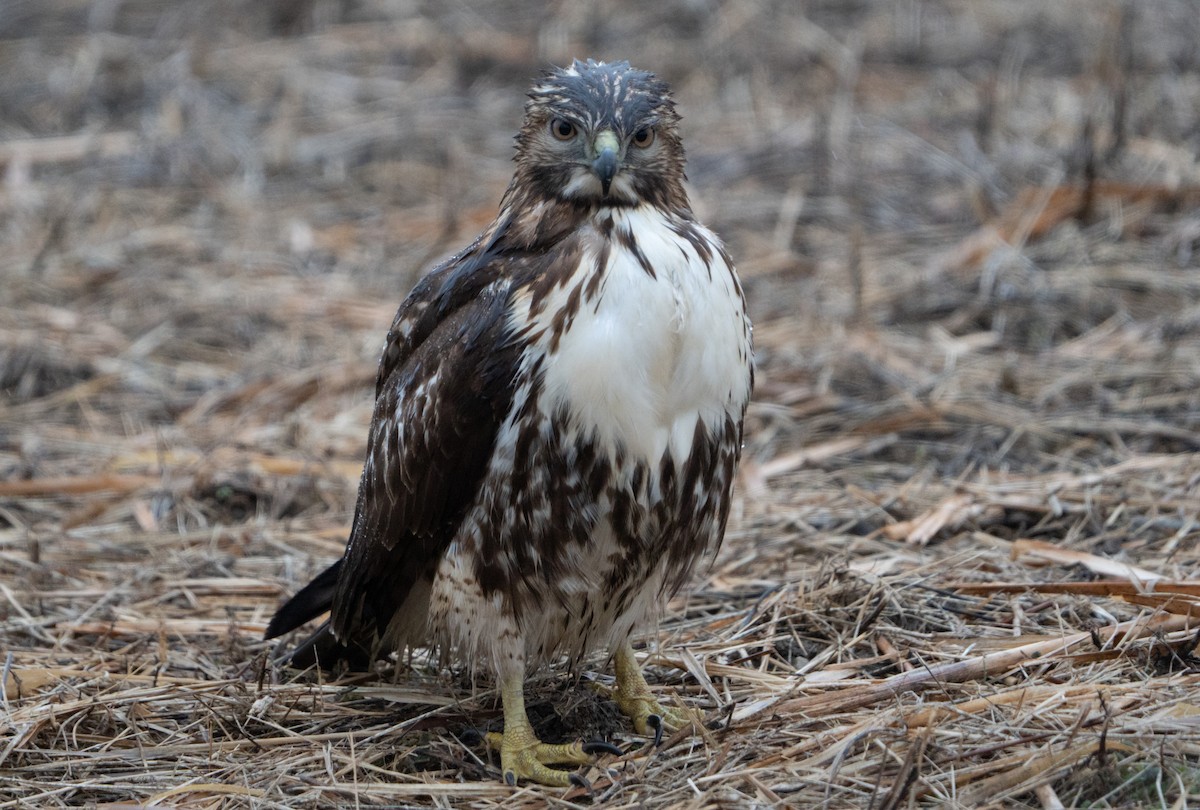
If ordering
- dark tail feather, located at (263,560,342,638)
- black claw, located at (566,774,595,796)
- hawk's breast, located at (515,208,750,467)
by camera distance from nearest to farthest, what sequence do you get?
hawk's breast, located at (515,208,750,467)
black claw, located at (566,774,595,796)
dark tail feather, located at (263,560,342,638)

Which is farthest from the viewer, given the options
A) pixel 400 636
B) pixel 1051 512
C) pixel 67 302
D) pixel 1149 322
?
pixel 67 302

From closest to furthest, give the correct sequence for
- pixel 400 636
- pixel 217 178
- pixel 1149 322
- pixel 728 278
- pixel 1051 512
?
pixel 728 278
pixel 400 636
pixel 1051 512
pixel 1149 322
pixel 217 178

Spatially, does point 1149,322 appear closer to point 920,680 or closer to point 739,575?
point 739,575

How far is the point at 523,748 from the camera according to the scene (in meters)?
3.75

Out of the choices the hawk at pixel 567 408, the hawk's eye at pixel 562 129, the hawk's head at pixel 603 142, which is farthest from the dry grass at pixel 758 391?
the hawk's eye at pixel 562 129

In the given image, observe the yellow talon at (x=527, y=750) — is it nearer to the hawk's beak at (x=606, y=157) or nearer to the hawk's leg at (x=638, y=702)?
the hawk's leg at (x=638, y=702)

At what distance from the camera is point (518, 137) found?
3.91m

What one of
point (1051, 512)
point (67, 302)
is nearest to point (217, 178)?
point (67, 302)

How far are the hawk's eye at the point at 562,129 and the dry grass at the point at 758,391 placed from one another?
159 centimetres

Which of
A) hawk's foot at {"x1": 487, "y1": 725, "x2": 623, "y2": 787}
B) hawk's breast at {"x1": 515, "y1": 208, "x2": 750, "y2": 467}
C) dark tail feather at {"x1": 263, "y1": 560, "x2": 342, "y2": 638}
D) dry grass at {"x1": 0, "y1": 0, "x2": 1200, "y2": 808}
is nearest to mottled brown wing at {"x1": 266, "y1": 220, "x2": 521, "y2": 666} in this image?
dark tail feather at {"x1": 263, "y1": 560, "x2": 342, "y2": 638}

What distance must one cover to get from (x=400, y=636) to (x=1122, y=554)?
7.67 feet

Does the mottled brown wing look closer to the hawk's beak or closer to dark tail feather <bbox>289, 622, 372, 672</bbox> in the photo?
dark tail feather <bbox>289, 622, 372, 672</bbox>

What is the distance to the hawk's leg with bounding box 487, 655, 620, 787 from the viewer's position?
12.0 ft

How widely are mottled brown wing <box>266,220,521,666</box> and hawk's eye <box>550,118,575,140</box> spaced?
32cm
